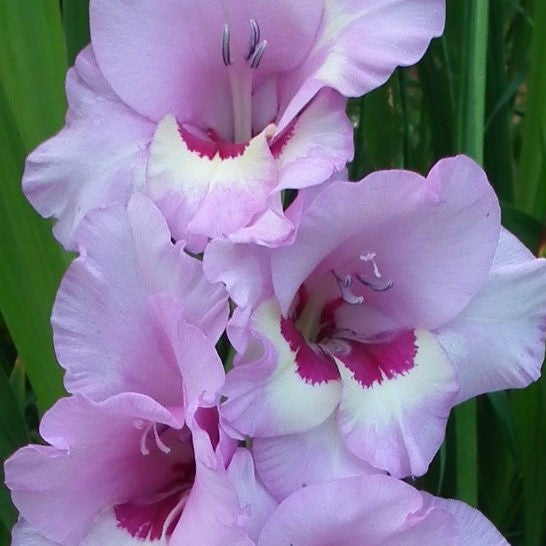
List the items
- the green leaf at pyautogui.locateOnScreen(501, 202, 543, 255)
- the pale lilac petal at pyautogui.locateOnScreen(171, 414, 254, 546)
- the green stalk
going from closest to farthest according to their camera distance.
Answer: the pale lilac petal at pyautogui.locateOnScreen(171, 414, 254, 546) → the green stalk → the green leaf at pyautogui.locateOnScreen(501, 202, 543, 255)

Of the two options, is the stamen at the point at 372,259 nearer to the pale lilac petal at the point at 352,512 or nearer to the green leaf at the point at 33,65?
the pale lilac petal at the point at 352,512

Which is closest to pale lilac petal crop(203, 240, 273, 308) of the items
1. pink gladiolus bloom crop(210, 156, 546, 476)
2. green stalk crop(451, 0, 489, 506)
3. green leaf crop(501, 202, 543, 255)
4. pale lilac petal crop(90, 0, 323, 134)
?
pink gladiolus bloom crop(210, 156, 546, 476)

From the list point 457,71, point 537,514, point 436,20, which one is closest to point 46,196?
point 436,20

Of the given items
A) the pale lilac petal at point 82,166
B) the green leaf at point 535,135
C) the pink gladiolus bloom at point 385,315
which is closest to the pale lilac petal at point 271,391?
the pink gladiolus bloom at point 385,315

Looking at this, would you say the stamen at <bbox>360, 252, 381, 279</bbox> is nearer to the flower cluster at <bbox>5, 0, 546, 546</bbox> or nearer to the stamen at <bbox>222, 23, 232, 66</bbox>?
the flower cluster at <bbox>5, 0, 546, 546</bbox>

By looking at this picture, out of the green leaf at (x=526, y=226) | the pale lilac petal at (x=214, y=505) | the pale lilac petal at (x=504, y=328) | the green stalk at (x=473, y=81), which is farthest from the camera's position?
the green leaf at (x=526, y=226)

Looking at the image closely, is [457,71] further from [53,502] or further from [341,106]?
[53,502]

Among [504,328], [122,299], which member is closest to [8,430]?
[122,299]
